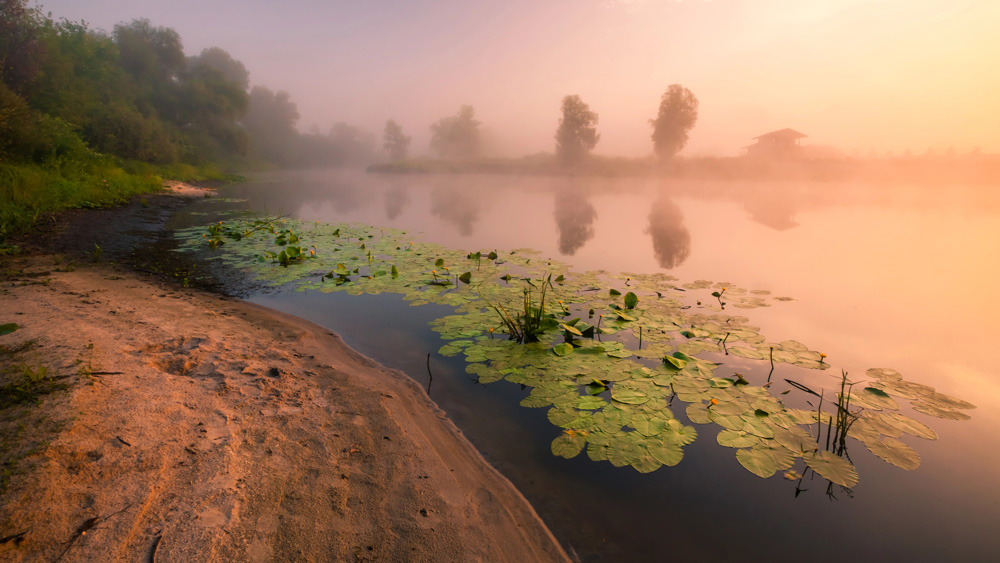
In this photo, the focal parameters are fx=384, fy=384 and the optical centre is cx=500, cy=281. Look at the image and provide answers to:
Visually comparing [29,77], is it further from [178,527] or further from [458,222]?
[178,527]

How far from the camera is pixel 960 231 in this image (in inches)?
464

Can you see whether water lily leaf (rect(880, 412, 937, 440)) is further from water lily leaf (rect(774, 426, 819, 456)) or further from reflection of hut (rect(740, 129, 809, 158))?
reflection of hut (rect(740, 129, 809, 158))

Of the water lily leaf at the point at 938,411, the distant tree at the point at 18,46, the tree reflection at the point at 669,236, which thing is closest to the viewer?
the water lily leaf at the point at 938,411

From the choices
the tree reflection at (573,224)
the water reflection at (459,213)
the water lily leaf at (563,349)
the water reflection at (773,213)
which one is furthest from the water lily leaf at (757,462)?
the water reflection at (773,213)

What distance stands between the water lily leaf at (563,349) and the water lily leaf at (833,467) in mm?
1909

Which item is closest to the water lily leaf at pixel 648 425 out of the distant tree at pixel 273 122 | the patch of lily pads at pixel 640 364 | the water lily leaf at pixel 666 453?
the patch of lily pads at pixel 640 364

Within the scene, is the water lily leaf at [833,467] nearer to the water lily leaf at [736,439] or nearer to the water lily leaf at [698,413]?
the water lily leaf at [736,439]

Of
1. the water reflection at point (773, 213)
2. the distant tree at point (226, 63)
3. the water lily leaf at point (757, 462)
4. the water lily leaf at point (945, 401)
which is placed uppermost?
the distant tree at point (226, 63)

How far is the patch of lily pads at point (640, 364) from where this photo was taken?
2656mm

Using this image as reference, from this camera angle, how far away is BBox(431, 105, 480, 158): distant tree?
226ft

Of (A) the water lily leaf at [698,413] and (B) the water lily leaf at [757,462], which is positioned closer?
(B) the water lily leaf at [757,462]

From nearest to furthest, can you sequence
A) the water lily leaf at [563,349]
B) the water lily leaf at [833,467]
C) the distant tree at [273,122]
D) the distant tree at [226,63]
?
the water lily leaf at [833,467] < the water lily leaf at [563,349] < the distant tree at [226,63] < the distant tree at [273,122]

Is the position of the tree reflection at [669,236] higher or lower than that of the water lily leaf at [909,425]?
higher

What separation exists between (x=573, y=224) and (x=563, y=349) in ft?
30.6
